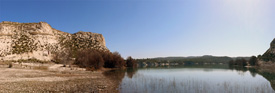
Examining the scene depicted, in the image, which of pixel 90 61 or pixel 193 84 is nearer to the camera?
pixel 193 84

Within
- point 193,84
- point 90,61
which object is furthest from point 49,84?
point 90,61

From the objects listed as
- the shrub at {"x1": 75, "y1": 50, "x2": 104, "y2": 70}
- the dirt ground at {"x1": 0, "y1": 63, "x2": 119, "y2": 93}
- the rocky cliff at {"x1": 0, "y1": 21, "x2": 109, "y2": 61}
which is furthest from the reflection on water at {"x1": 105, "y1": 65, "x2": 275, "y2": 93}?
the rocky cliff at {"x1": 0, "y1": 21, "x2": 109, "y2": 61}

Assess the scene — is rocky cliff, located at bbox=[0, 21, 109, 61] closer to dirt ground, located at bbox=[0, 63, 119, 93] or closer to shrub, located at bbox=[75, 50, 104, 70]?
shrub, located at bbox=[75, 50, 104, 70]

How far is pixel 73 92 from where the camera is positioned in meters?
17.6

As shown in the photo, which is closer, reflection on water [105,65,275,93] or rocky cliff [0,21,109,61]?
reflection on water [105,65,275,93]

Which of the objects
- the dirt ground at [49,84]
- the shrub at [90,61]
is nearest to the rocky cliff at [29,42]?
the shrub at [90,61]

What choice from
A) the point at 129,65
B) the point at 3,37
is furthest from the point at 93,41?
the point at 3,37

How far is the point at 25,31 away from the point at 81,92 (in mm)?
106500

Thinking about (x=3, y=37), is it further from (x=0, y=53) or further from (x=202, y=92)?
(x=202, y=92)

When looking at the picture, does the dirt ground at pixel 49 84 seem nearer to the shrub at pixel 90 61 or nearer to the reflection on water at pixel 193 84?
the reflection on water at pixel 193 84

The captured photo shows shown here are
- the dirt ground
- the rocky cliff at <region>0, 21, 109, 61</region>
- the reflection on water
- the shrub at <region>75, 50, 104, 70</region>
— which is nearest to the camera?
the dirt ground

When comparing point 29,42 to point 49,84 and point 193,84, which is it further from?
point 193,84

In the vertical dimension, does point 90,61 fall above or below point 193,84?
above

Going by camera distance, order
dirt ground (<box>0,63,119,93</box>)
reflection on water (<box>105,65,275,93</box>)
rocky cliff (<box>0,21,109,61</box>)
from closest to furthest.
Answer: dirt ground (<box>0,63,119,93</box>)
reflection on water (<box>105,65,275,93</box>)
rocky cliff (<box>0,21,109,61</box>)
